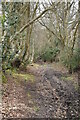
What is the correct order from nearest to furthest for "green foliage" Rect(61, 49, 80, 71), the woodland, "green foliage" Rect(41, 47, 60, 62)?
the woodland, "green foliage" Rect(61, 49, 80, 71), "green foliage" Rect(41, 47, 60, 62)

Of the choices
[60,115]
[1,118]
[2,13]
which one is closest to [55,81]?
[60,115]

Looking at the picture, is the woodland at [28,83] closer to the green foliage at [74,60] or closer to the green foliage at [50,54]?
the green foliage at [74,60]

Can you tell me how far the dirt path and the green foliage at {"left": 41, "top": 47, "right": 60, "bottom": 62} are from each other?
343 inches

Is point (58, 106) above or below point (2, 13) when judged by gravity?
below

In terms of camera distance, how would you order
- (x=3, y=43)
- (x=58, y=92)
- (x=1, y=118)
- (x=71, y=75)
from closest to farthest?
(x=1, y=118)
(x=3, y=43)
(x=58, y=92)
(x=71, y=75)

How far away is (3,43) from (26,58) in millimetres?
5211

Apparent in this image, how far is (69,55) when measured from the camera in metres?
11.2

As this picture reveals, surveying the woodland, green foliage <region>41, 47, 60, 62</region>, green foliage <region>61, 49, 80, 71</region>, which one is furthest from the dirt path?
green foliage <region>41, 47, 60, 62</region>

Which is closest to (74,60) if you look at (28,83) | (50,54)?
(28,83)

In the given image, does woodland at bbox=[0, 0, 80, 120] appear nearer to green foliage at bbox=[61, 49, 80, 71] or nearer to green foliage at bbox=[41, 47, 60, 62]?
green foliage at bbox=[61, 49, 80, 71]

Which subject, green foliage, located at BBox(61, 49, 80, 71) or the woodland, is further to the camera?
green foliage, located at BBox(61, 49, 80, 71)

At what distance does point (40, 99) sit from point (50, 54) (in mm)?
12248

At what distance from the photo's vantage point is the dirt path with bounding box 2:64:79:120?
5570mm

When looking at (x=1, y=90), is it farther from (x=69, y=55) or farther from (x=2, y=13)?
(x=69, y=55)
